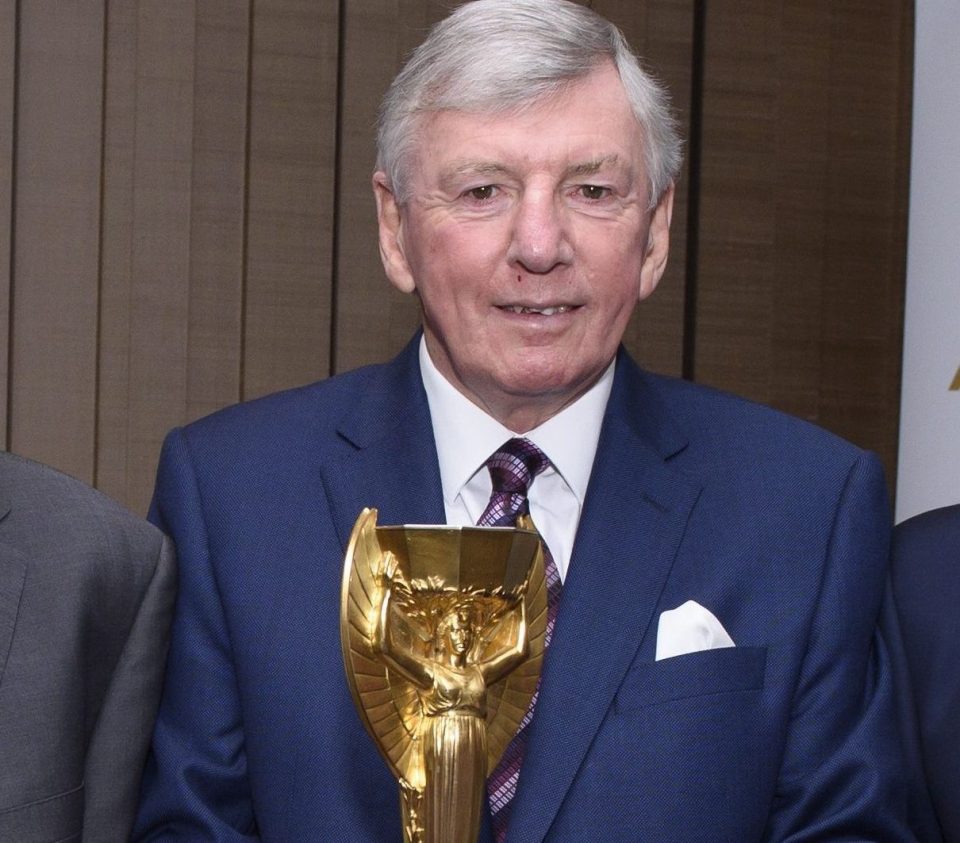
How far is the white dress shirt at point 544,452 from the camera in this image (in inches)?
60.1

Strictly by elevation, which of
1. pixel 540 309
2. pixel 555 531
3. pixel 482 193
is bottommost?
pixel 555 531

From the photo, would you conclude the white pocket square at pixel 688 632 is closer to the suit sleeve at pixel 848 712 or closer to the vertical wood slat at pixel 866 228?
the suit sleeve at pixel 848 712

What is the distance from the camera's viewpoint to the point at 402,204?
1.54m

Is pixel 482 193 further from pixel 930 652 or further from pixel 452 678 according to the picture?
pixel 930 652

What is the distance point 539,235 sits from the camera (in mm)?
1412

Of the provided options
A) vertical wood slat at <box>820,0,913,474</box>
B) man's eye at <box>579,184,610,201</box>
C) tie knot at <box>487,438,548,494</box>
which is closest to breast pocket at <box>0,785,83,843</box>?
tie knot at <box>487,438,548,494</box>

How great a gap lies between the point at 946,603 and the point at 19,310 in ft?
4.26

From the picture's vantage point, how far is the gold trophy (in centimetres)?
115

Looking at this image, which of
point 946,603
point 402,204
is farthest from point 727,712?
point 402,204

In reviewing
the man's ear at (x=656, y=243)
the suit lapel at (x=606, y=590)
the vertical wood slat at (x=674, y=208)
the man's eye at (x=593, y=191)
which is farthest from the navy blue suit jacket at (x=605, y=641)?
the vertical wood slat at (x=674, y=208)

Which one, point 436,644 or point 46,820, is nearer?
point 436,644

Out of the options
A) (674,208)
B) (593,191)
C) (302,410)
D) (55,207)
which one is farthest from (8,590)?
(674,208)

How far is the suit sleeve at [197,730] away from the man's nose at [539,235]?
0.39 metres

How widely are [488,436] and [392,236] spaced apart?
0.22m
